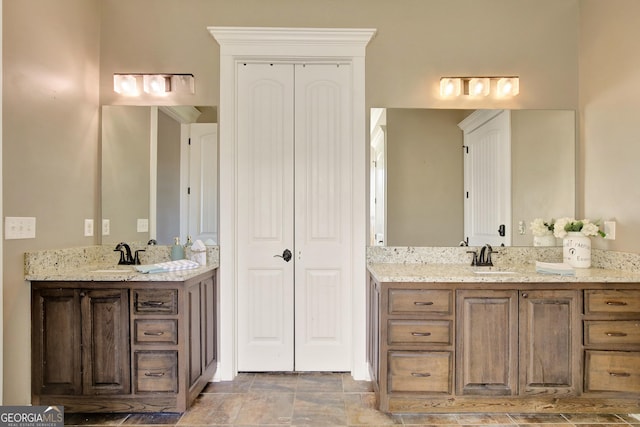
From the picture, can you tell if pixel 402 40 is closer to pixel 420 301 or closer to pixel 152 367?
pixel 420 301

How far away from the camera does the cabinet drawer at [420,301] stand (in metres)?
2.11

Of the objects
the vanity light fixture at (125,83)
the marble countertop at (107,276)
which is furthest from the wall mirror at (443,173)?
the vanity light fixture at (125,83)

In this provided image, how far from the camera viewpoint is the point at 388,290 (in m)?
2.12

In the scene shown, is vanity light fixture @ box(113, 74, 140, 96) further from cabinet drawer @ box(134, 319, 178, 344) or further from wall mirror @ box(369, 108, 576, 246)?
wall mirror @ box(369, 108, 576, 246)

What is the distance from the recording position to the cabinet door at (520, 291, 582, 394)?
2102 millimetres

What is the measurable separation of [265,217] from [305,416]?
137 centimetres

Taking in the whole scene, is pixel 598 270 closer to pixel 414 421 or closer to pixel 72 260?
pixel 414 421

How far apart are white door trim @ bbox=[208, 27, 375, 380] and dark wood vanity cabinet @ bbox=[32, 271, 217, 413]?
1.93 ft

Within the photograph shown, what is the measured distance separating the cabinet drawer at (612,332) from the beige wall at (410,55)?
54cm

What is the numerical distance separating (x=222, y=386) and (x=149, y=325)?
31.5 inches

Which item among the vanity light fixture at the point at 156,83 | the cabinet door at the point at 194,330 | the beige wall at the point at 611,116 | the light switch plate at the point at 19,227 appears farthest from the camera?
the vanity light fixture at the point at 156,83

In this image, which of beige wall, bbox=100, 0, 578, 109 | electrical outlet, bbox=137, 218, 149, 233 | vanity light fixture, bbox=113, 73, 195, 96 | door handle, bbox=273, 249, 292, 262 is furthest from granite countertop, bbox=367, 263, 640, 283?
vanity light fixture, bbox=113, 73, 195, 96

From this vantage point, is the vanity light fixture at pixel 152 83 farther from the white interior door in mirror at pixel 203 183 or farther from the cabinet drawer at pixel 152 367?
the cabinet drawer at pixel 152 367

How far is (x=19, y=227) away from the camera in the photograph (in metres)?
1.93
